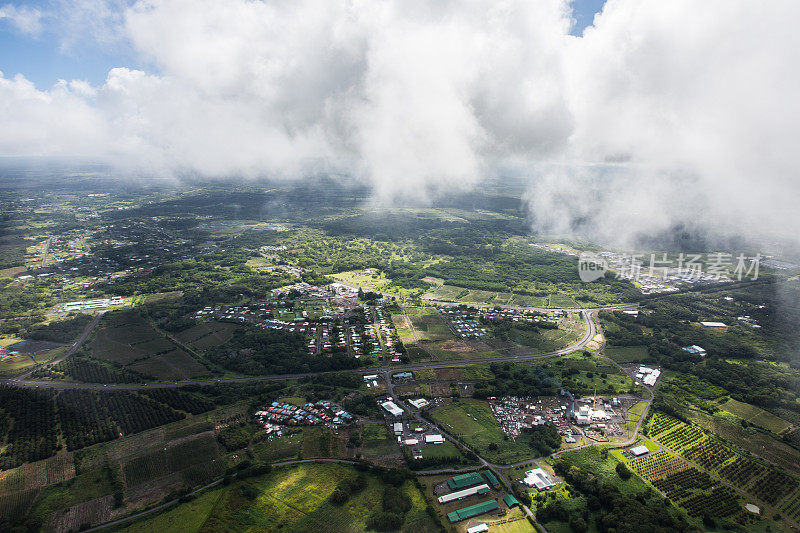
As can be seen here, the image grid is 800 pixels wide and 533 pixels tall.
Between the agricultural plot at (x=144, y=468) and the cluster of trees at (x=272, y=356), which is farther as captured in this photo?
the cluster of trees at (x=272, y=356)

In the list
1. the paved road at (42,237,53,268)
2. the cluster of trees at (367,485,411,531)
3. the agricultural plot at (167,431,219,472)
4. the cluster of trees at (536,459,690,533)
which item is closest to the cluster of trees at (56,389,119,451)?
the agricultural plot at (167,431,219,472)

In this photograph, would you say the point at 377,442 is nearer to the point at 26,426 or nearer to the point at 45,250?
the point at 26,426

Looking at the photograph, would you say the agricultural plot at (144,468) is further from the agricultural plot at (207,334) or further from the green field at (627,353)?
the green field at (627,353)

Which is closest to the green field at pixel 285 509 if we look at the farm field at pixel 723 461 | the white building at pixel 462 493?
the white building at pixel 462 493

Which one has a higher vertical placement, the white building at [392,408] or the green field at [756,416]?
the white building at [392,408]

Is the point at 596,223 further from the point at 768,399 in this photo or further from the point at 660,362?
the point at 768,399

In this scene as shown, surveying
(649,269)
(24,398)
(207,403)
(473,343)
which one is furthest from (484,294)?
(24,398)
